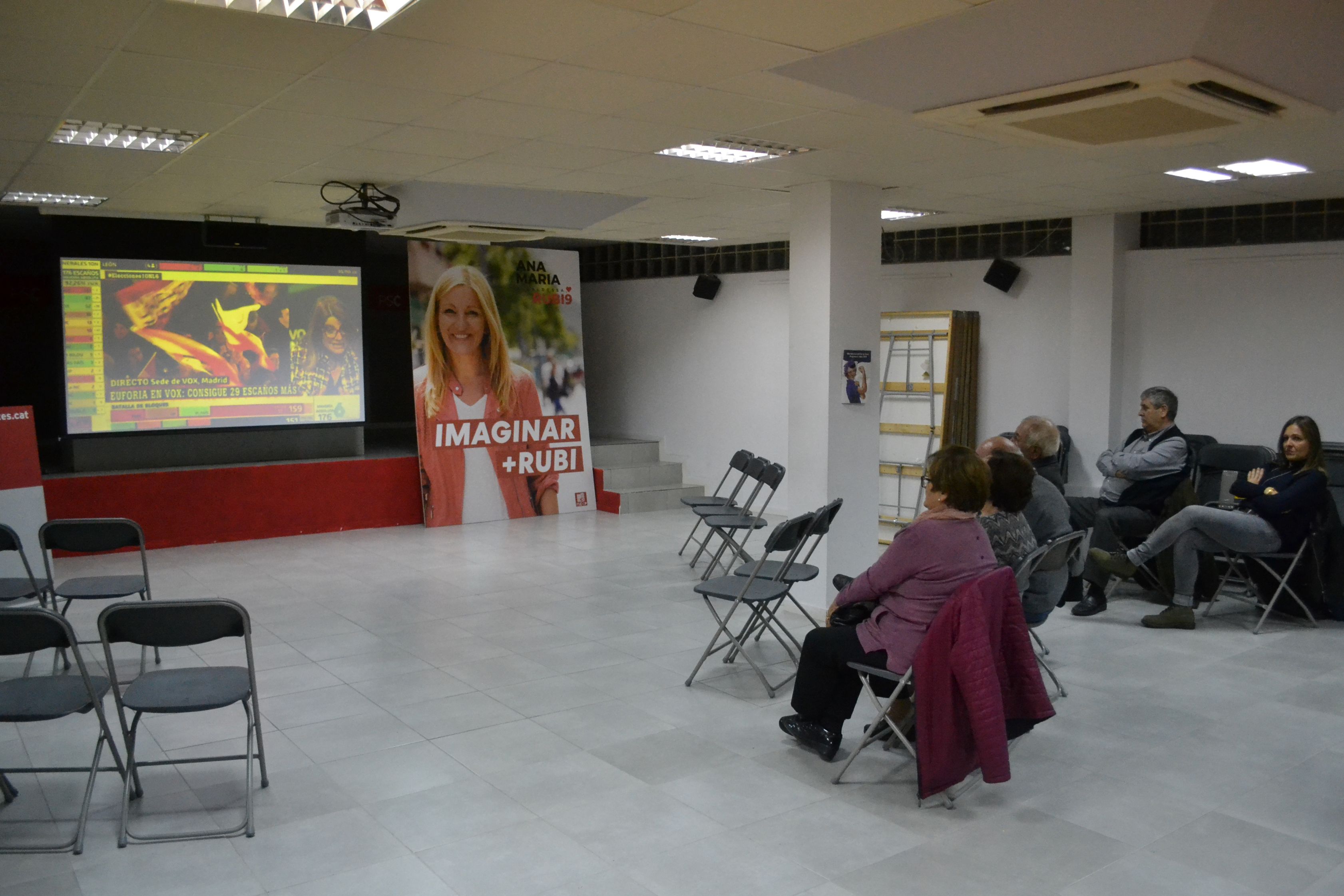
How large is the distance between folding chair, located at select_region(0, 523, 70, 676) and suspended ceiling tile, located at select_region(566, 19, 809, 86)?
349 centimetres

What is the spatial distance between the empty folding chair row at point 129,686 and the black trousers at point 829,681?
204 cm

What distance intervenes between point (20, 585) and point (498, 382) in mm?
5487

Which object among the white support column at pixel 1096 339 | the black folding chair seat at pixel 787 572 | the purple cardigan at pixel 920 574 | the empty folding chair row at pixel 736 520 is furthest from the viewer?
the white support column at pixel 1096 339

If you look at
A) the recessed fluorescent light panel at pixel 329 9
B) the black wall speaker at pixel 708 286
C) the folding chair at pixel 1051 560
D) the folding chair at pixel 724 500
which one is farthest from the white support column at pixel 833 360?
the black wall speaker at pixel 708 286

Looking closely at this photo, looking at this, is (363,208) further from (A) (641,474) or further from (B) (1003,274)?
(A) (641,474)

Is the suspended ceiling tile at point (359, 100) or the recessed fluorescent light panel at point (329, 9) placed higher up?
the suspended ceiling tile at point (359, 100)

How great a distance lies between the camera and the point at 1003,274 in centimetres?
861

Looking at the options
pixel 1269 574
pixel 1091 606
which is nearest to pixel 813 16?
pixel 1091 606

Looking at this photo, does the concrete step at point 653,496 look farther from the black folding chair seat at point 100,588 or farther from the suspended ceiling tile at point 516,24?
the suspended ceiling tile at point 516,24

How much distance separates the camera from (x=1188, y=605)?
20.1 ft

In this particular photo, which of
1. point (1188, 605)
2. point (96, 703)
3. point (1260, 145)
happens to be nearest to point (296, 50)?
point (96, 703)

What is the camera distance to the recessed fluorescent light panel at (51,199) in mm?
6945

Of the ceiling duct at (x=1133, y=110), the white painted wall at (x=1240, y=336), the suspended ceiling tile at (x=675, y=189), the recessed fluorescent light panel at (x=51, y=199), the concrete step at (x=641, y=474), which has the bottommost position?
the concrete step at (x=641, y=474)

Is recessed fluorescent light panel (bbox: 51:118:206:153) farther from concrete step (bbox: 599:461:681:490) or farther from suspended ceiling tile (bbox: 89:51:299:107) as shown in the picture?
concrete step (bbox: 599:461:681:490)
